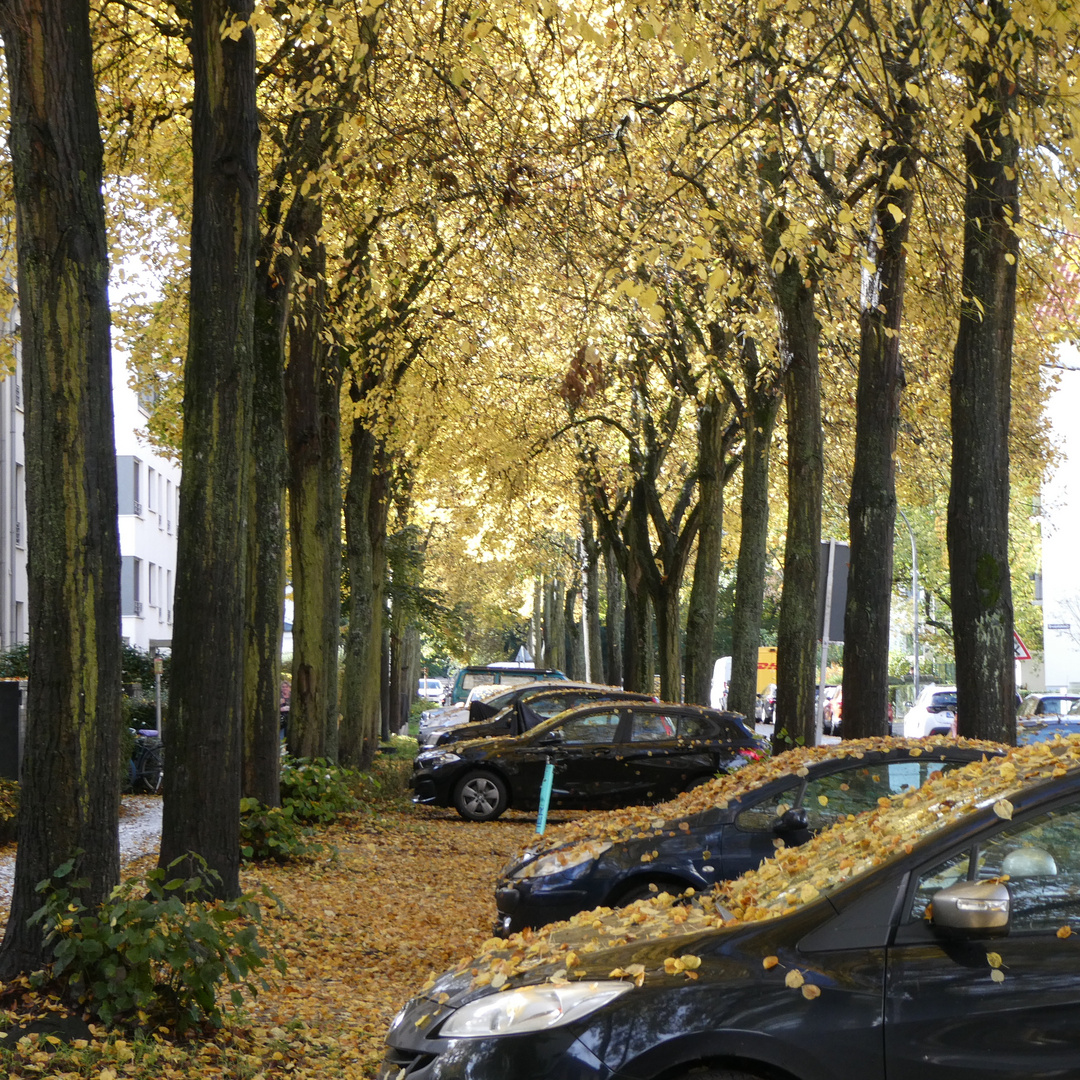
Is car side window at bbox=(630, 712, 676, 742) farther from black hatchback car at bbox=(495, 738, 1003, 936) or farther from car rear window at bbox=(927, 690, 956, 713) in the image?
car rear window at bbox=(927, 690, 956, 713)

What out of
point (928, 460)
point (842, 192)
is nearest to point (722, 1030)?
point (842, 192)

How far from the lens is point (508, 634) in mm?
99375

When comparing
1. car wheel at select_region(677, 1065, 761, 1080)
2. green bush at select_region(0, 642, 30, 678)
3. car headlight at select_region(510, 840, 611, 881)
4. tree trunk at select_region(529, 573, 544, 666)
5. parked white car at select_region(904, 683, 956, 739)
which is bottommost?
parked white car at select_region(904, 683, 956, 739)

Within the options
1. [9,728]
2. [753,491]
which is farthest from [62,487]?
[753,491]

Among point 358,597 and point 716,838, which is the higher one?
point 358,597

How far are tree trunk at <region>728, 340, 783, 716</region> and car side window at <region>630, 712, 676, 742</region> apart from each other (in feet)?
8.59

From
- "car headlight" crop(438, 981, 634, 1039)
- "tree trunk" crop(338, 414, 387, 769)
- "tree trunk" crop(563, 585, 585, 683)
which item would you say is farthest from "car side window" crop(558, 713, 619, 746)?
"tree trunk" crop(563, 585, 585, 683)

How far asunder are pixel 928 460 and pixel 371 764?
12.1 meters

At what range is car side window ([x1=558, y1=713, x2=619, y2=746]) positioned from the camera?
63.3 ft

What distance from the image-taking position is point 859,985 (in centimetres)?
423

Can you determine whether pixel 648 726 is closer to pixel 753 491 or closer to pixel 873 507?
pixel 753 491

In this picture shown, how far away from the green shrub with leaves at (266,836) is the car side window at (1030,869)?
988 centimetres

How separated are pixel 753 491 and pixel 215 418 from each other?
12.8 metres

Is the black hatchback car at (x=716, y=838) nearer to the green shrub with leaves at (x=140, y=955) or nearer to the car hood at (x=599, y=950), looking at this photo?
the green shrub with leaves at (x=140, y=955)
